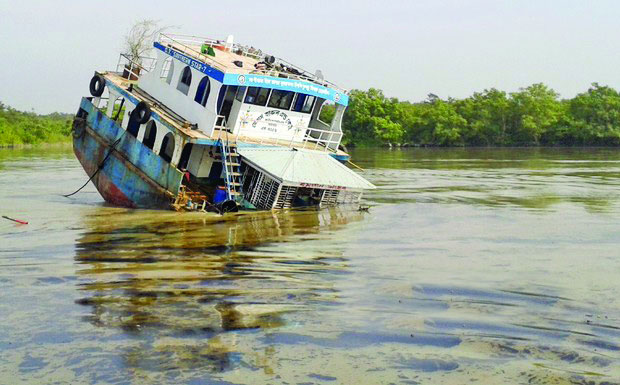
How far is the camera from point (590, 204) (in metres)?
23.2

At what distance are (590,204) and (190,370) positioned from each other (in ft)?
61.7

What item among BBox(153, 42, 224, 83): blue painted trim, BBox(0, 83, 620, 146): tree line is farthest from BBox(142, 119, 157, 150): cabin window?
BBox(0, 83, 620, 146): tree line

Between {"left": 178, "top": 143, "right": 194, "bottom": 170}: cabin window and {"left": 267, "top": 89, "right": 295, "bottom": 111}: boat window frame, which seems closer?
{"left": 178, "top": 143, "right": 194, "bottom": 170}: cabin window

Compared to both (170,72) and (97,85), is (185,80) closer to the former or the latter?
(170,72)

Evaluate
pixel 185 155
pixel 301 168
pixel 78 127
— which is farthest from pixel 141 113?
pixel 301 168

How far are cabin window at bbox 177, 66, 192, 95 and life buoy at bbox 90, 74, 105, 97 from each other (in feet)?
10.3

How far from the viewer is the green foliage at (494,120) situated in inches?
3349

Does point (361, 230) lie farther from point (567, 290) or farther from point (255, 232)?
point (567, 290)

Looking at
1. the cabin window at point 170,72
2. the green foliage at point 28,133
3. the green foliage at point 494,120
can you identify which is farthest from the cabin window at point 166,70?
the green foliage at point 494,120

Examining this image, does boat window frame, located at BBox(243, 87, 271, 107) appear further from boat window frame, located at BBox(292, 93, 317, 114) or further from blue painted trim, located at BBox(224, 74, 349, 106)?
boat window frame, located at BBox(292, 93, 317, 114)

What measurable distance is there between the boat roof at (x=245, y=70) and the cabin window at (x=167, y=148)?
219cm

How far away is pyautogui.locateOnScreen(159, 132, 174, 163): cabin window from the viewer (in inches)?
821

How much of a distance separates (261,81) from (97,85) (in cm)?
636

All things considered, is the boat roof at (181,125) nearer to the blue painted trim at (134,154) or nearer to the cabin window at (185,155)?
the cabin window at (185,155)
